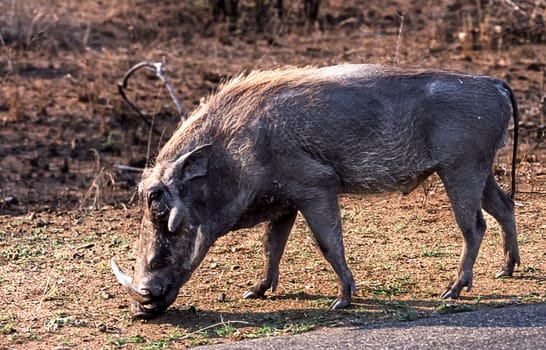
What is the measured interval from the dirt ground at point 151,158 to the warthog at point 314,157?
1.16 feet

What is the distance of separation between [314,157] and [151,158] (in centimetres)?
442

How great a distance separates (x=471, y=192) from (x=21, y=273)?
2.90 m

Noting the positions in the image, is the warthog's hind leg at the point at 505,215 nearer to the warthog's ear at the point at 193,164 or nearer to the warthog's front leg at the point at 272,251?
the warthog's front leg at the point at 272,251

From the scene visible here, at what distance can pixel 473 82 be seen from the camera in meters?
6.91

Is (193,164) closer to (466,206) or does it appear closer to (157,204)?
(157,204)

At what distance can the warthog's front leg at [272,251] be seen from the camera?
23.3 feet

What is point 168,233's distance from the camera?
670 cm

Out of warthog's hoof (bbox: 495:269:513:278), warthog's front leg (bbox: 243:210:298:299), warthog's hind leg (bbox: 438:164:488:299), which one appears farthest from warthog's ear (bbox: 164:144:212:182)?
warthog's hoof (bbox: 495:269:513:278)

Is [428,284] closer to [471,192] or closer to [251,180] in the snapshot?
[471,192]

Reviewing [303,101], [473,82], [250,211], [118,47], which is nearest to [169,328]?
[250,211]

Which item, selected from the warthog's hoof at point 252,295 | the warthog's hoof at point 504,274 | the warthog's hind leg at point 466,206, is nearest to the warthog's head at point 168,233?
the warthog's hoof at point 252,295

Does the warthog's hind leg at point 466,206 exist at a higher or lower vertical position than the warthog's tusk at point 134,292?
higher

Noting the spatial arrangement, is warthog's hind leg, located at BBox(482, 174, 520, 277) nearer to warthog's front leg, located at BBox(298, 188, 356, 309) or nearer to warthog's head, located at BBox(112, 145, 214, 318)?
warthog's front leg, located at BBox(298, 188, 356, 309)

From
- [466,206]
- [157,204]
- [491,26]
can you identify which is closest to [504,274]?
[466,206]
